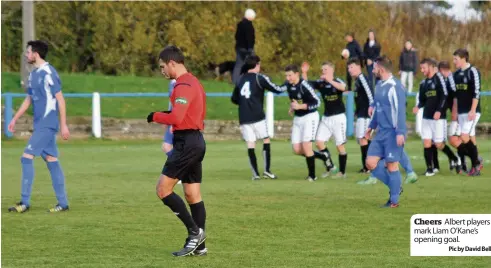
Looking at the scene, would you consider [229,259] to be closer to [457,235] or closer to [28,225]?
[457,235]

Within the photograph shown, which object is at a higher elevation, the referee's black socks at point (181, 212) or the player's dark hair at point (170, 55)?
the player's dark hair at point (170, 55)

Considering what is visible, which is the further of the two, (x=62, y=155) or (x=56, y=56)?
(x=56, y=56)

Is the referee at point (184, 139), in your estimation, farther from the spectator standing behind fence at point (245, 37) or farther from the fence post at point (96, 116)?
the fence post at point (96, 116)

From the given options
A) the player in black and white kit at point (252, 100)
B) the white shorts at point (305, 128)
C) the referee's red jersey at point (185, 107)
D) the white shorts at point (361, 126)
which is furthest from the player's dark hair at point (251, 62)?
the referee's red jersey at point (185, 107)

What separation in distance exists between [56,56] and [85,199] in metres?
32.3

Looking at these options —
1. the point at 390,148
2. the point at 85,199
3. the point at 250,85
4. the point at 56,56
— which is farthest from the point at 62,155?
the point at 56,56

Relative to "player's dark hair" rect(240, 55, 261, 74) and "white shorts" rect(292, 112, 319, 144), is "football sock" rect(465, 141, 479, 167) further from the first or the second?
"player's dark hair" rect(240, 55, 261, 74)

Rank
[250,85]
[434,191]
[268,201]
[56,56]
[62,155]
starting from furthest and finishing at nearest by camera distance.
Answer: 1. [56,56]
2. [62,155]
3. [250,85]
4. [434,191]
5. [268,201]

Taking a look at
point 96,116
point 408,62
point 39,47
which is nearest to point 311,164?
point 39,47

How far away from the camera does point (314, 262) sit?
10.7 metres

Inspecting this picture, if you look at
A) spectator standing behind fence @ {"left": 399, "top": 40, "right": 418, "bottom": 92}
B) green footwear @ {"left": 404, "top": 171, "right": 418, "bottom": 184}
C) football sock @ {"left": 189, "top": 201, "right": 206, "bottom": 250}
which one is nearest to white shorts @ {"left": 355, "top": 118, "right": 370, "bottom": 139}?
green footwear @ {"left": 404, "top": 171, "right": 418, "bottom": 184}

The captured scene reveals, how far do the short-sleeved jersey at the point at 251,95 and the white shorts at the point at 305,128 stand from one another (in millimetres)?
642

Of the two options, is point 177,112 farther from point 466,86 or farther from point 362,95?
point 362,95

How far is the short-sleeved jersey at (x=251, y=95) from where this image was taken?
19703 millimetres
